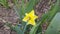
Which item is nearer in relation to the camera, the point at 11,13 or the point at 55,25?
the point at 55,25

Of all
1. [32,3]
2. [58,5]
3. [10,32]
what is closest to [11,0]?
[10,32]

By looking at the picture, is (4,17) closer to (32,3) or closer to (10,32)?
(10,32)

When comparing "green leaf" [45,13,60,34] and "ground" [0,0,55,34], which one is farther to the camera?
"ground" [0,0,55,34]

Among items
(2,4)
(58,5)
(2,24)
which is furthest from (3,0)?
(58,5)

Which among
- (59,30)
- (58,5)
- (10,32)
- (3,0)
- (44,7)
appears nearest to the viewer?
(59,30)

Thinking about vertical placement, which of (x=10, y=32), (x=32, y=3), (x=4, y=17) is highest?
A: (x=32, y=3)

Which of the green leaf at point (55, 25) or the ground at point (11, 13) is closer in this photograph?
the green leaf at point (55, 25)

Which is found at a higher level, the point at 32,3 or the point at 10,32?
the point at 32,3

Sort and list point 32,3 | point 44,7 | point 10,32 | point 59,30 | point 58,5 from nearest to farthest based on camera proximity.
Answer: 1. point 59,30
2. point 58,5
3. point 32,3
4. point 10,32
5. point 44,7

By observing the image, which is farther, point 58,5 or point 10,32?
point 10,32
